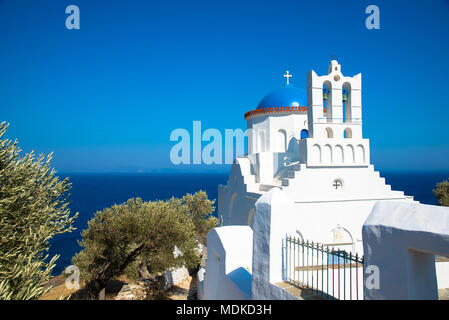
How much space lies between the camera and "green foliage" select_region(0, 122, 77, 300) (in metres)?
5.49

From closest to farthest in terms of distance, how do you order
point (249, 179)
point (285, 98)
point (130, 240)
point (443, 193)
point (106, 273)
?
point (130, 240), point (106, 273), point (249, 179), point (285, 98), point (443, 193)

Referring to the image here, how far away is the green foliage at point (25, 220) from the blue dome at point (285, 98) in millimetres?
13307

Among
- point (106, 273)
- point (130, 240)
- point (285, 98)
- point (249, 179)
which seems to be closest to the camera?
point (130, 240)

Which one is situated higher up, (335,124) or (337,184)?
(335,124)

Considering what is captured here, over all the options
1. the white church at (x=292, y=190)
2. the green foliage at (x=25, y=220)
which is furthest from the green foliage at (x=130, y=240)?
the green foliage at (x=25, y=220)

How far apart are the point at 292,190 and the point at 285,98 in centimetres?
798

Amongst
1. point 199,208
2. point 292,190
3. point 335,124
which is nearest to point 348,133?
point 335,124

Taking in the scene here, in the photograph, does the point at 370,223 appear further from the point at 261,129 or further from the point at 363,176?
the point at 261,129

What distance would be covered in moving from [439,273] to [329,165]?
5.98 meters

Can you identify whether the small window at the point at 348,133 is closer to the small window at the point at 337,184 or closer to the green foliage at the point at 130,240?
the small window at the point at 337,184

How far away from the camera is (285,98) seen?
1780cm

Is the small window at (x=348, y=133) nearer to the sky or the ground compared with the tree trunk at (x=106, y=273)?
nearer to the sky

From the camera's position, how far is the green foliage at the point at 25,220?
5.49m

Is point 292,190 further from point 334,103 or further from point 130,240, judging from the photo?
point 130,240
